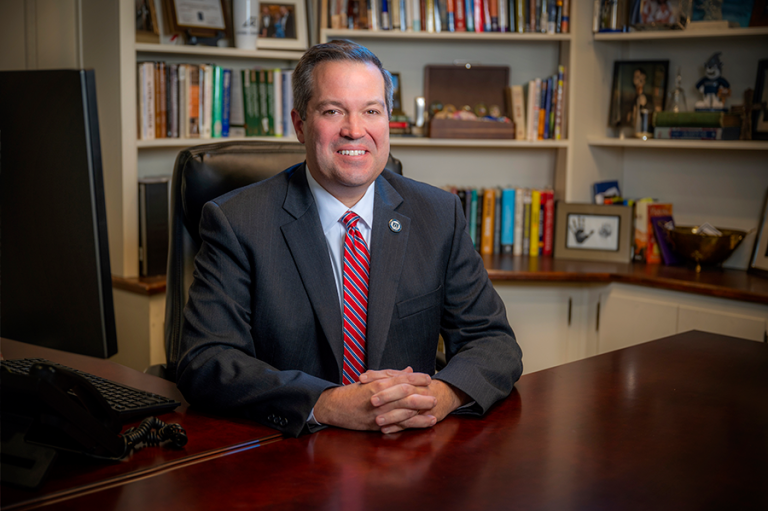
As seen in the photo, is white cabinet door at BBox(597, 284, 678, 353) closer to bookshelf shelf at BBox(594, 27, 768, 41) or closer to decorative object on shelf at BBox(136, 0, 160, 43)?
bookshelf shelf at BBox(594, 27, 768, 41)

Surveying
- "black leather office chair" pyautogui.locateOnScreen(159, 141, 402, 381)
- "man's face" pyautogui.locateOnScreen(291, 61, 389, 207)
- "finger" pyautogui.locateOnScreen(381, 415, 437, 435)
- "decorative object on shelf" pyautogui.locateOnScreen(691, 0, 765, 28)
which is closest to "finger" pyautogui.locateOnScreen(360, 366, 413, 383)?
"finger" pyautogui.locateOnScreen(381, 415, 437, 435)

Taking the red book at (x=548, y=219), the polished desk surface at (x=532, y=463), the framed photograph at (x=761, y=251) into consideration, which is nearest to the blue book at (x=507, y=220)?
the red book at (x=548, y=219)

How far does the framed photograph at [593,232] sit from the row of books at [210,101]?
4.31 ft

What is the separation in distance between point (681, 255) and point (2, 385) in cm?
276

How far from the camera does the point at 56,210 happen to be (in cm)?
94

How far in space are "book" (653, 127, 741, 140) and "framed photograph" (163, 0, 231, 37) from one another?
1.94 meters

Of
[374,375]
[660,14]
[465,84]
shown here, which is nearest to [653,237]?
[660,14]

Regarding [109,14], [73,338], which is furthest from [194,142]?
[73,338]

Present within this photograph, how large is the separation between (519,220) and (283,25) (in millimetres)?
1382

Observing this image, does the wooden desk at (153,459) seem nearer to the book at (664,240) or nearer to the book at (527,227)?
the book at (527,227)

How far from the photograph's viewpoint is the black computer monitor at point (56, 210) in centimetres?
91

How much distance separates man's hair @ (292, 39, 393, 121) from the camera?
4.69 ft

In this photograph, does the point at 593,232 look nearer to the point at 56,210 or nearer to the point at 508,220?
the point at 508,220

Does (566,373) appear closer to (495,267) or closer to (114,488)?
(114,488)
